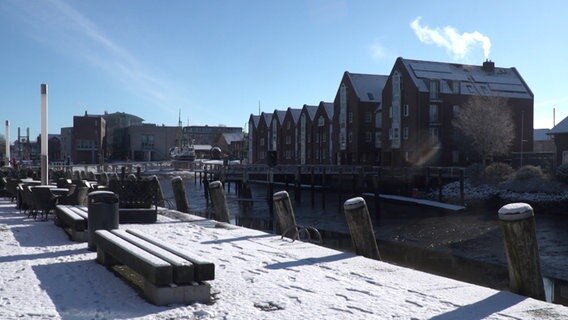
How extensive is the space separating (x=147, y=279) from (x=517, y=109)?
194ft

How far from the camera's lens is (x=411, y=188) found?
5141 centimetres

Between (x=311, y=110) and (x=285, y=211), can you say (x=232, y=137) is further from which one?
(x=285, y=211)

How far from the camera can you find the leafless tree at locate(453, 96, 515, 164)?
52062 mm

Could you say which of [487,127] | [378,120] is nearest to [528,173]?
[487,127]

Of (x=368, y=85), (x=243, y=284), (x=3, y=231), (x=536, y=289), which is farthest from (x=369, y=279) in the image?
(x=368, y=85)

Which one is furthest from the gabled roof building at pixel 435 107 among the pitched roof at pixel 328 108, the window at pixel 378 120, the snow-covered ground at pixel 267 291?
the snow-covered ground at pixel 267 291

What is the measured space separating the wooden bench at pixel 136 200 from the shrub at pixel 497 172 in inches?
1464

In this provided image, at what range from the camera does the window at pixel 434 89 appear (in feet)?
187

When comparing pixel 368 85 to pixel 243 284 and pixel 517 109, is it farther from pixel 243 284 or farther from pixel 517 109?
pixel 243 284

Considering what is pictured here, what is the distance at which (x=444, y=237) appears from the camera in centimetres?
2645

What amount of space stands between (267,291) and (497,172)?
144ft

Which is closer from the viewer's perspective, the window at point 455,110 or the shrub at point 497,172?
the shrub at point 497,172

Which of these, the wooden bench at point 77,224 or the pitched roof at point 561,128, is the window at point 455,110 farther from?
the wooden bench at point 77,224

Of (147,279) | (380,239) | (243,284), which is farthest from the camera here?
(380,239)
